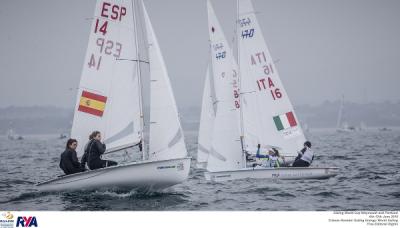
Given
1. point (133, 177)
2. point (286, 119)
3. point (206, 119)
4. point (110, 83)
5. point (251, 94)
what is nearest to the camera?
point (133, 177)

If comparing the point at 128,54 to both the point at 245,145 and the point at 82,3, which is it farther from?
the point at 245,145

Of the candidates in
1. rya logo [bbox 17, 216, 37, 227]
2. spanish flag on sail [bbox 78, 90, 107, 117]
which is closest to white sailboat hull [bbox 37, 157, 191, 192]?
rya logo [bbox 17, 216, 37, 227]

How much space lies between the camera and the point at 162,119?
11.4m

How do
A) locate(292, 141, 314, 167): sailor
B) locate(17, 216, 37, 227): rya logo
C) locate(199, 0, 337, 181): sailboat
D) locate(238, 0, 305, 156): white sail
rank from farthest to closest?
locate(238, 0, 305, 156): white sail → locate(199, 0, 337, 181): sailboat → locate(292, 141, 314, 167): sailor → locate(17, 216, 37, 227): rya logo

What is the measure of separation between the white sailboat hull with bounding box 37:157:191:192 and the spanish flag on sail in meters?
1.51

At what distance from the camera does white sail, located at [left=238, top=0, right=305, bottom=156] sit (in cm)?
1523

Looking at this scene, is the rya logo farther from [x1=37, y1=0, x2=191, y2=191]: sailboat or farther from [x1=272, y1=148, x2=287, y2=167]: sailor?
[x1=272, y1=148, x2=287, y2=167]: sailor

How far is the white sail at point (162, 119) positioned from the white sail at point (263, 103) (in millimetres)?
4095

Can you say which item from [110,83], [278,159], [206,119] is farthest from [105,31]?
[206,119]

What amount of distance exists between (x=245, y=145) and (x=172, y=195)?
3773 millimetres

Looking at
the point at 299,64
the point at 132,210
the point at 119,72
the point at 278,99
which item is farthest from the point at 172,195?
the point at 278,99

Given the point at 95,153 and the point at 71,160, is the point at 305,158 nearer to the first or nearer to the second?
the point at 95,153

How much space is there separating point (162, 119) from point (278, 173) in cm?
377

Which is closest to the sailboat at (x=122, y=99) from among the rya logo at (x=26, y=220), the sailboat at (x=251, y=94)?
the rya logo at (x=26, y=220)
